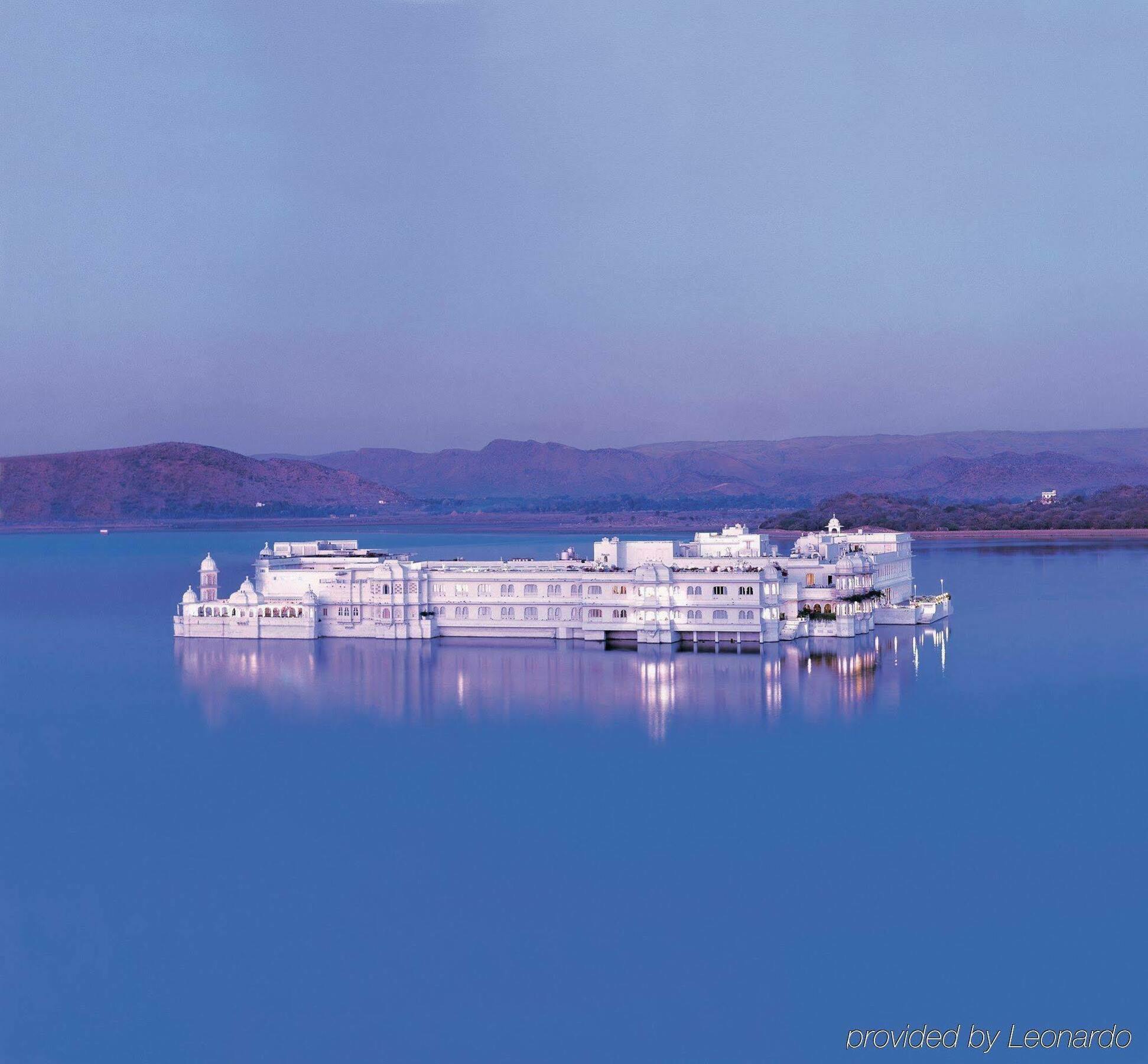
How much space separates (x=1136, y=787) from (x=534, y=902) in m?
12.2

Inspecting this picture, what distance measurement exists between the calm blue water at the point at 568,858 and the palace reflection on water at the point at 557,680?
19cm

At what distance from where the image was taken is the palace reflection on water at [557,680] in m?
29.8

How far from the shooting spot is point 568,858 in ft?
63.9

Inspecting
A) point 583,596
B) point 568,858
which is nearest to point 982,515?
point 583,596

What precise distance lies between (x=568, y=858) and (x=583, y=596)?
2111 centimetres

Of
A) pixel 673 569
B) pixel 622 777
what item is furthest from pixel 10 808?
pixel 673 569

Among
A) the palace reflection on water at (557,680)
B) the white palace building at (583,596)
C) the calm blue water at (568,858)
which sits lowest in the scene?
the calm blue water at (568,858)

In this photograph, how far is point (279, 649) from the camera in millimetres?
41344

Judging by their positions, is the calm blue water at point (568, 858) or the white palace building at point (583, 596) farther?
the white palace building at point (583, 596)

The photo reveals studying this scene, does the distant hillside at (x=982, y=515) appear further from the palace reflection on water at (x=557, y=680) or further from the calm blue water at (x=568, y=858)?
the calm blue water at (x=568, y=858)

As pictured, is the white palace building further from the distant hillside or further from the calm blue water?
the distant hillside

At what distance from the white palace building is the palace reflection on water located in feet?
2.07

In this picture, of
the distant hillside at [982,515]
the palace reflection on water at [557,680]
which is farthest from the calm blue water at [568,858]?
the distant hillside at [982,515]

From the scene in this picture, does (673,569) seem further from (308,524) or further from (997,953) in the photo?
(308,524)
